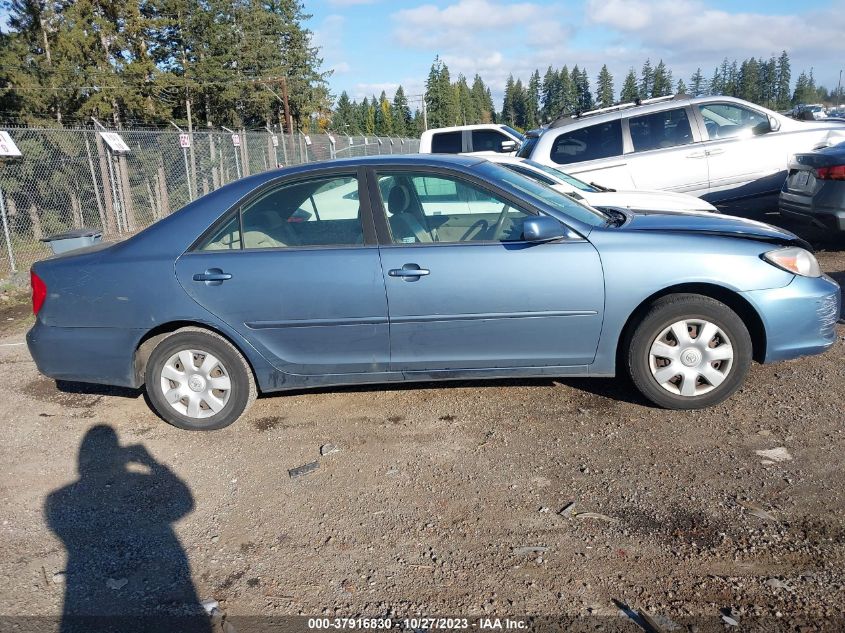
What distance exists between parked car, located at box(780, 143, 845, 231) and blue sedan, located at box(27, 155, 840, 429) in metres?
3.63

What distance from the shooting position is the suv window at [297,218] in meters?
4.18

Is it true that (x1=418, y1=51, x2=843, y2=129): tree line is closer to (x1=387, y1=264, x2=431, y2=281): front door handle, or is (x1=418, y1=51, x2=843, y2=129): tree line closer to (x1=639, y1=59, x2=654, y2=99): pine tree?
(x1=639, y1=59, x2=654, y2=99): pine tree

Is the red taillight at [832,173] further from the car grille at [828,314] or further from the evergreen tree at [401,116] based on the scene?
the evergreen tree at [401,116]

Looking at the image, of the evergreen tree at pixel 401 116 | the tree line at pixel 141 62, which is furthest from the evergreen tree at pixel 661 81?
the tree line at pixel 141 62

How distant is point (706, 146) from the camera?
875 centimetres

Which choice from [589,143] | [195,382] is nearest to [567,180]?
[589,143]

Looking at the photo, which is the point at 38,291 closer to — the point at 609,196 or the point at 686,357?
the point at 686,357

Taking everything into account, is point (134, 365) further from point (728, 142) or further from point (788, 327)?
point (728, 142)

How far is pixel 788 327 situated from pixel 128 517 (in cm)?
382

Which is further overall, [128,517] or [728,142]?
[728,142]

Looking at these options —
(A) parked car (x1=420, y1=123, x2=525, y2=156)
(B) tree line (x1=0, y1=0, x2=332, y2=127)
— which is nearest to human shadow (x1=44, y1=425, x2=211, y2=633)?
(A) parked car (x1=420, y1=123, x2=525, y2=156)

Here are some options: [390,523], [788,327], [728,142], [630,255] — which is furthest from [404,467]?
[728,142]

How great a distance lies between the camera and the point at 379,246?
13.3 ft

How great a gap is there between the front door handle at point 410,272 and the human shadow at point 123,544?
169cm
